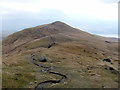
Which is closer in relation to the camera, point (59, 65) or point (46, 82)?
point (46, 82)

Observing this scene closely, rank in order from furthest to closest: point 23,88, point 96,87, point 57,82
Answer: point 57,82, point 96,87, point 23,88

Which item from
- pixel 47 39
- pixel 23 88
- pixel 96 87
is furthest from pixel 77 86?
pixel 47 39

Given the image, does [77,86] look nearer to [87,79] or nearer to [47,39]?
[87,79]

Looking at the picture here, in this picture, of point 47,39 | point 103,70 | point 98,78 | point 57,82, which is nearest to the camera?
point 57,82

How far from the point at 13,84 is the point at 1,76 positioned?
5.49 metres

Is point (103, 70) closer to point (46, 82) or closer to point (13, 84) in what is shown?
point (46, 82)

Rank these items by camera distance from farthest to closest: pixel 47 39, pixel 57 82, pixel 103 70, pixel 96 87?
pixel 47 39
pixel 103 70
pixel 57 82
pixel 96 87

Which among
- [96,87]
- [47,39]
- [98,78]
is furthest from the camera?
[47,39]

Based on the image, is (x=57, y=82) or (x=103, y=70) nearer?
(x=57, y=82)

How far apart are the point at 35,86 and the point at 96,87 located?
55.4 feet

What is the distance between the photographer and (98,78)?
64625mm

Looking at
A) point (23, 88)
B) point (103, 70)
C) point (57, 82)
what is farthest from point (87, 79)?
point (23, 88)

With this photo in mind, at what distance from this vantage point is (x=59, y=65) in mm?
80375

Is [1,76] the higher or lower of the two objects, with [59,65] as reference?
higher
